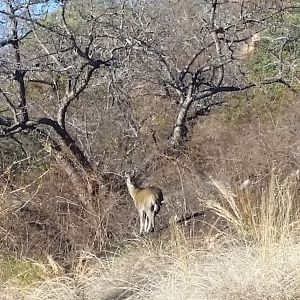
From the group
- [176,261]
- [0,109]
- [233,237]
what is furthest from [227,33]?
[176,261]

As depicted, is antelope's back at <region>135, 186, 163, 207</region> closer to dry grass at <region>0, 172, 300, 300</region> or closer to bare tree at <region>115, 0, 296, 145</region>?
dry grass at <region>0, 172, 300, 300</region>

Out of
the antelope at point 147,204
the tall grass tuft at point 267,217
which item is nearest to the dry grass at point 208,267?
the tall grass tuft at point 267,217

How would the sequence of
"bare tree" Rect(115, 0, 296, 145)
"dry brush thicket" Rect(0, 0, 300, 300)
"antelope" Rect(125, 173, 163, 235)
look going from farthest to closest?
"bare tree" Rect(115, 0, 296, 145), "antelope" Rect(125, 173, 163, 235), "dry brush thicket" Rect(0, 0, 300, 300)

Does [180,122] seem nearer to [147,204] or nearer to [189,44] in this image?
[189,44]

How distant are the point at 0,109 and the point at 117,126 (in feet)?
5.37

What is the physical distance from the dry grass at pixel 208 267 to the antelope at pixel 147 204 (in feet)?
3.78

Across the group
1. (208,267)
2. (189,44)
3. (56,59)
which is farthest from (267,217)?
(189,44)

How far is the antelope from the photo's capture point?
7340 millimetres

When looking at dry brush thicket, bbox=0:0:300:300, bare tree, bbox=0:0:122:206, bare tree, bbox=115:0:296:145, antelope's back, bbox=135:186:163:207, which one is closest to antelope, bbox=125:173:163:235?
antelope's back, bbox=135:186:163:207

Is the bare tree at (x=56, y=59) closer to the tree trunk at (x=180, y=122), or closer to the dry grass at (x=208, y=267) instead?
the tree trunk at (x=180, y=122)

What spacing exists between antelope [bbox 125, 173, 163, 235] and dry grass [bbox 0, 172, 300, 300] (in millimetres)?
1153

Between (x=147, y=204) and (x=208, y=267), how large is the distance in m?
2.61

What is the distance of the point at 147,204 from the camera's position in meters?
→ 7.49

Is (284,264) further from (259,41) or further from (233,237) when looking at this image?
(259,41)
